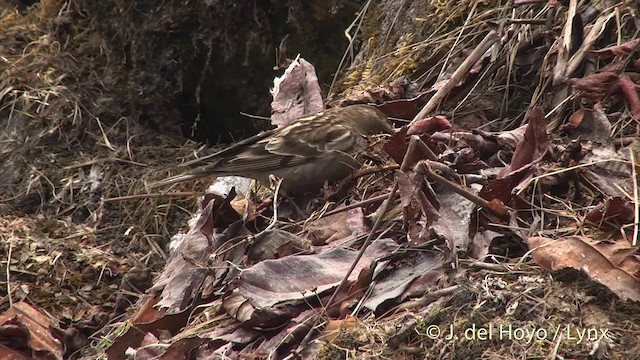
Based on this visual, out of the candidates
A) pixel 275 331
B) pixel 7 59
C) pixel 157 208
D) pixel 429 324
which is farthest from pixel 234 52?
pixel 429 324

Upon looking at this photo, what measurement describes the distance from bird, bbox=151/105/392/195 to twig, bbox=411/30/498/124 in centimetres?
32

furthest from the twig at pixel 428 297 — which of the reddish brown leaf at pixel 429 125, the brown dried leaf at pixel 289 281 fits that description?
the reddish brown leaf at pixel 429 125

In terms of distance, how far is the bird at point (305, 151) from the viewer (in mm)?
5113

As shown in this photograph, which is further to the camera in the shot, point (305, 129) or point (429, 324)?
point (305, 129)

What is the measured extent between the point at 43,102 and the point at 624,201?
4924 mm

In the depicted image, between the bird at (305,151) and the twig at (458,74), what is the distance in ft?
1.04

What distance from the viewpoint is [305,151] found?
5254 millimetres

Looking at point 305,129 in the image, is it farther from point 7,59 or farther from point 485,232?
point 7,59

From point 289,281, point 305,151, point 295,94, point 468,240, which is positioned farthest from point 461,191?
point 295,94

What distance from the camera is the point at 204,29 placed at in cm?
723

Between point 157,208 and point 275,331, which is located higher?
point 275,331

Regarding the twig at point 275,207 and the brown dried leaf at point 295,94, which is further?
the brown dried leaf at point 295,94

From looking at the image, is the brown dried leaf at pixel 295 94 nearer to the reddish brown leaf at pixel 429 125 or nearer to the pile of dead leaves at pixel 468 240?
the pile of dead leaves at pixel 468 240

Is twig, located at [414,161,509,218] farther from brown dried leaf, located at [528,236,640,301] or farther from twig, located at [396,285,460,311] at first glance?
twig, located at [396,285,460,311]
